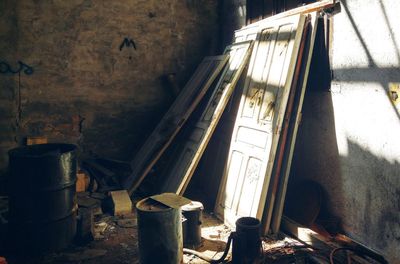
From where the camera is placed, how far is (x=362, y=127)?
145 inches

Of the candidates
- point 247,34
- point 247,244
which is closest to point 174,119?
point 247,34

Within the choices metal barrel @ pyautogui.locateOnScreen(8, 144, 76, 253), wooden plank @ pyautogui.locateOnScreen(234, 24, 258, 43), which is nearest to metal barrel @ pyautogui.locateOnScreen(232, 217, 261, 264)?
metal barrel @ pyautogui.locateOnScreen(8, 144, 76, 253)

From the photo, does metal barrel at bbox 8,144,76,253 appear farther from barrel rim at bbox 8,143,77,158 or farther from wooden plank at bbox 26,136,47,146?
wooden plank at bbox 26,136,47,146

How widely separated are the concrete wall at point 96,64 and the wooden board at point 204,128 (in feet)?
4.20

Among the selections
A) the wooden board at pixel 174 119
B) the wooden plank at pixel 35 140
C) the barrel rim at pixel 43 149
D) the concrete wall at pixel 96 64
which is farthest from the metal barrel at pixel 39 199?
the concrete wall at pixel 96 64

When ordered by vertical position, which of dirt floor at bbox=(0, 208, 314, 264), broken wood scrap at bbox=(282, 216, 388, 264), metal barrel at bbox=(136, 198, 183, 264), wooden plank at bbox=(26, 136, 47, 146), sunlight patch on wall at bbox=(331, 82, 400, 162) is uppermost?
sunlight patch on wall at bbox=(331, 82, 400, 162)

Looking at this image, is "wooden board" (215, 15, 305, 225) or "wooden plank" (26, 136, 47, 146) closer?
"wooden board" (215, 15, 305, 225)

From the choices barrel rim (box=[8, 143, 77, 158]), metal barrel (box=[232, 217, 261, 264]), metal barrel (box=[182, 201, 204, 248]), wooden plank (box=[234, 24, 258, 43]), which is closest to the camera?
A: metal barrel (box=[232, 217, 261, 264])

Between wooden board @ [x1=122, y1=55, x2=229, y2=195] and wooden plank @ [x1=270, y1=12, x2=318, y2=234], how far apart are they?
1886 millimetres

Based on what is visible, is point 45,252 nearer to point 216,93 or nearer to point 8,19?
point 216,93

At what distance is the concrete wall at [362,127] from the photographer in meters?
3.36

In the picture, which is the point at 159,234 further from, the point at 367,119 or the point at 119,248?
the point at 367,119

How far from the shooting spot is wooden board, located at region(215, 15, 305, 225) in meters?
4.10

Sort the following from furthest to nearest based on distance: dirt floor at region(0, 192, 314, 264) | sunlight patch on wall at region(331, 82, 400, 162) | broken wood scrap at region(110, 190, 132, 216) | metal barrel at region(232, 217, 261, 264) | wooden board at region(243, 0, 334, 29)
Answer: broken wood scrap at region(110, 190, 132, 216)
wooden board at region(243, 0, 334, 29)
dirt floor at region(0, 192, 314, 264)
metal barrel at region(232, 217, 261, 264)
sunlight patch on wall at region(331, 82, 400, 162)
